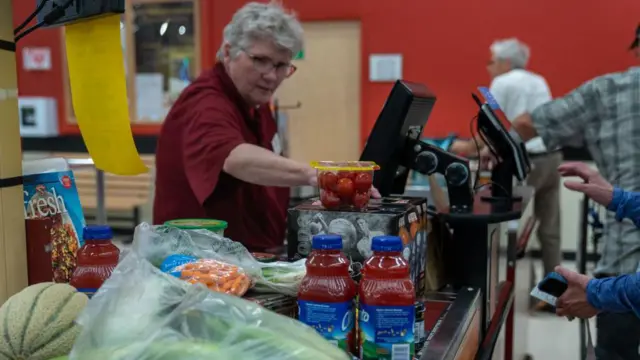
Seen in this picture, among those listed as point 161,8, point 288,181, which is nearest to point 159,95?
point 161,8

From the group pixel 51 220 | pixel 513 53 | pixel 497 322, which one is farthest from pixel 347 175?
pixel 513 53

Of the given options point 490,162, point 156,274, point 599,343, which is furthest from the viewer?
point 490,162

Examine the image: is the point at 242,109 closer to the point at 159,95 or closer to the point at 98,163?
the point at 98,163

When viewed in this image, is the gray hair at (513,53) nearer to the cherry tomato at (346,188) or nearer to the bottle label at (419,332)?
the cherry tomato at (346,188)

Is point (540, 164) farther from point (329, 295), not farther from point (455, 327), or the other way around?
point (329, 295)

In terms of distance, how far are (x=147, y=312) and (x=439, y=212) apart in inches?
41.7

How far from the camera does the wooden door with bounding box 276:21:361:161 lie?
675cm

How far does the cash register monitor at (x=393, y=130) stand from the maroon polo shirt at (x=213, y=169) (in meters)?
0.48

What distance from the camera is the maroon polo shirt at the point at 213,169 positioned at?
201 cm

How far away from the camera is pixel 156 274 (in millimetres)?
1060

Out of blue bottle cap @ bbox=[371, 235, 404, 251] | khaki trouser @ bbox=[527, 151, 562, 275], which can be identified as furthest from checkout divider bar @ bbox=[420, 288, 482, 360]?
khaki trouser @ bbox=[527, 151, 562, 275]

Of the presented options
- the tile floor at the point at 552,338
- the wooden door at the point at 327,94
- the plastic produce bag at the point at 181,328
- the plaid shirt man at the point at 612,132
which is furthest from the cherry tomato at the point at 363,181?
the wooden door at the point at 327,94

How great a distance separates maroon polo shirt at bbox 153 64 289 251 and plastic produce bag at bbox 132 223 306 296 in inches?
24.3

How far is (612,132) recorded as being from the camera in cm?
264
